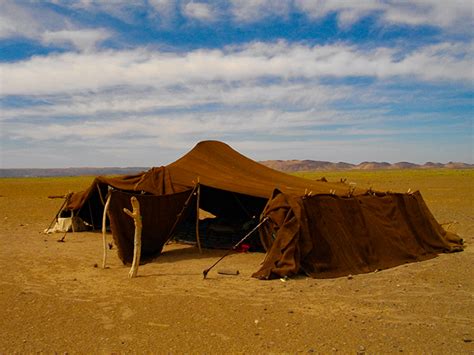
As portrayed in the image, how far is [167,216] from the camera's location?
37.9 feet

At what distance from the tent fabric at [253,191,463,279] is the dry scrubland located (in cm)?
44

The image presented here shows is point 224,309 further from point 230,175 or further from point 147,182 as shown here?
point 230,175

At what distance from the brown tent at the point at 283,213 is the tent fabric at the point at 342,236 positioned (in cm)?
2

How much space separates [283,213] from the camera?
9914mm

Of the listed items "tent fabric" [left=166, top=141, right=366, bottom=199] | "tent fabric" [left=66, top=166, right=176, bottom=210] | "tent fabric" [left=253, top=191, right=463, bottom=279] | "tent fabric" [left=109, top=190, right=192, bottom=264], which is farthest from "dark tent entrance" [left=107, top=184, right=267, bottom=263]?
"tent fabric" [left=253, top=191, right=463, bottom=279]

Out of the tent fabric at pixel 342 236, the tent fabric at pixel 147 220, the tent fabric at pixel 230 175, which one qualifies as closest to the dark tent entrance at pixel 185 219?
the tent fabric at pixel 147 220

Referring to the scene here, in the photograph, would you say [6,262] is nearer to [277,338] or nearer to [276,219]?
[276,219]

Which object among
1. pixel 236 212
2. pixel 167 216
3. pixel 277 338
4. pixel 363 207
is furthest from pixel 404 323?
pixel 236 212

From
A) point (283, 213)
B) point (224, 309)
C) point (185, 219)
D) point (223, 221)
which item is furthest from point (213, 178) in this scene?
point (224, 309)

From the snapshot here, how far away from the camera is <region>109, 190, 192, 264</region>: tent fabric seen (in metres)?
10.5

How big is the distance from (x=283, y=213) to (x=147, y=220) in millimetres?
3208

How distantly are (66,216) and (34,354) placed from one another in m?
10.9

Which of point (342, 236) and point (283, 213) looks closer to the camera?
point (283, 213)

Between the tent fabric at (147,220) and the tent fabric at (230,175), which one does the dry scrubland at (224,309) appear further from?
the tent fabric at (230,175)
